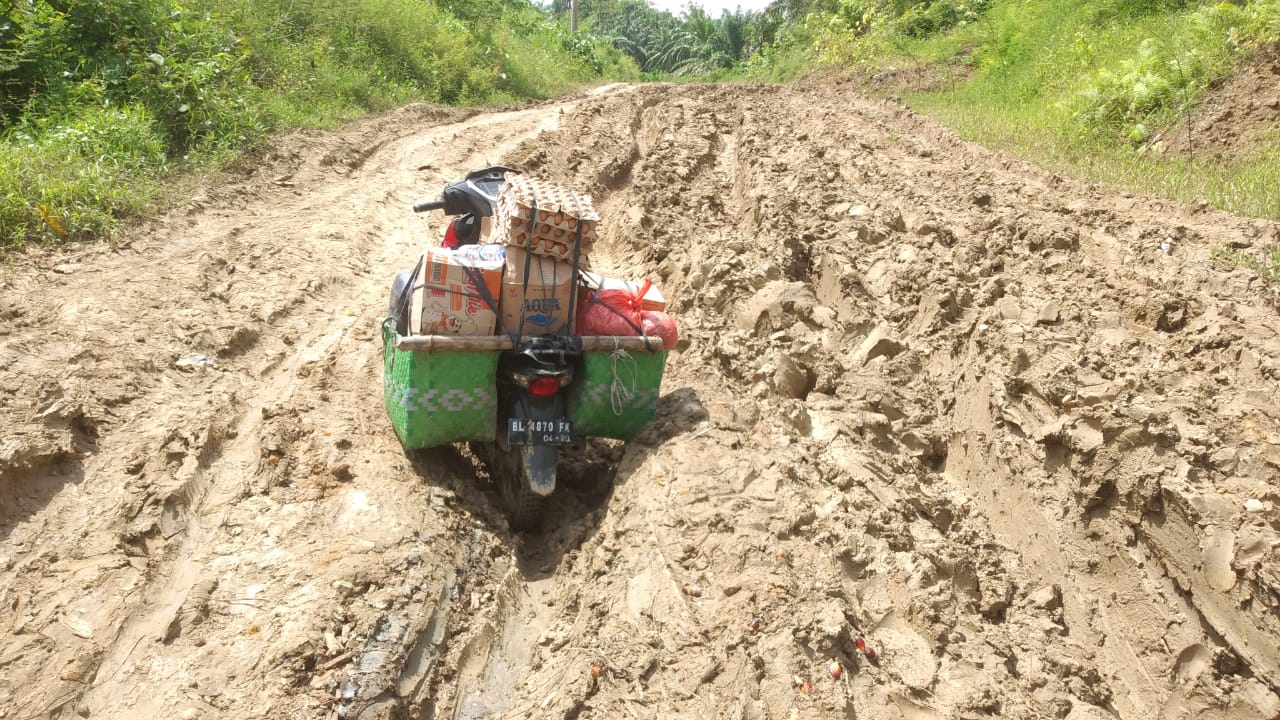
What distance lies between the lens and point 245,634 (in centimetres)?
293

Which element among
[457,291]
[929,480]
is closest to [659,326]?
[457,291]

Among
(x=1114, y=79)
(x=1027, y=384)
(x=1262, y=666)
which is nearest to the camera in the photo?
(x=1262, y=666)

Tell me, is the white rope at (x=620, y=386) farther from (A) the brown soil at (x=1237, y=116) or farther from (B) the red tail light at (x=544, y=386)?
(A) the brown soil at (x=1237, y=116)

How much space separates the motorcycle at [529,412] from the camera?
12.4ft

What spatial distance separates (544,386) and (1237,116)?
613 cm

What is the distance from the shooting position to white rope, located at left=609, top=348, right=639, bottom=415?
3.98m

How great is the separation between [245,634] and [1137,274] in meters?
4.63

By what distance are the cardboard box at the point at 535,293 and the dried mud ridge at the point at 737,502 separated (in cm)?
83

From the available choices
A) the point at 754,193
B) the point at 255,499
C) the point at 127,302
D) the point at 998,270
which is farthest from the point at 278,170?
the point at 998,270

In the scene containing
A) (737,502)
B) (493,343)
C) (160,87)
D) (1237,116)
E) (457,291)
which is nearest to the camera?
(737,502)

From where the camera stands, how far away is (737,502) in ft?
11.3

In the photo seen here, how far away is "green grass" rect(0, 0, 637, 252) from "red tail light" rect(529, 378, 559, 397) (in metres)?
4.29

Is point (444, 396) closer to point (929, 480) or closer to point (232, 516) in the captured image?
point (232, 516)

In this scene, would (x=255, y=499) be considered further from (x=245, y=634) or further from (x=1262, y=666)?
(x=1262, y=666)
